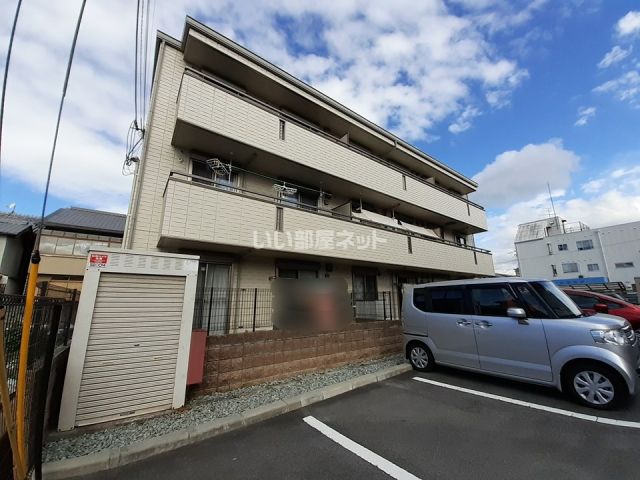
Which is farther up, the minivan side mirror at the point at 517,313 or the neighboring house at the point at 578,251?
the neighboring house at the point at 578,251

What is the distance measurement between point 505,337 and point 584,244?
120ft

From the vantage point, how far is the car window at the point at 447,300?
5.61 metres

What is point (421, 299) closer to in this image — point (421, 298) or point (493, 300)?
point (421, 298)

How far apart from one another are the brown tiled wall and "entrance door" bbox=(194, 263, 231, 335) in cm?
124

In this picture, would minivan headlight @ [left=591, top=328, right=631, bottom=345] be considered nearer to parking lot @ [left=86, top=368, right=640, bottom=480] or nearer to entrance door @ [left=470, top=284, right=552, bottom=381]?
entrance door @ [left=470, top=284, right=552, bottom=381]

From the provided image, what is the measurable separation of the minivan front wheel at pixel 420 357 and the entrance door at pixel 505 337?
1109 millimetres

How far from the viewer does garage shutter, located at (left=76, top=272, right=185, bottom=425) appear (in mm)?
3559

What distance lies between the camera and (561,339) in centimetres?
427

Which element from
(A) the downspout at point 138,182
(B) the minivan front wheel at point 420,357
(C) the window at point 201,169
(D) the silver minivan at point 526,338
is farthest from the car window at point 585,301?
(A) the downspout at point 138,182

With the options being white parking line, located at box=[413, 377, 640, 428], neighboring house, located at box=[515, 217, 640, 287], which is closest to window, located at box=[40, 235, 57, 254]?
white parking line, located at box=[413, 377, 640, 428]

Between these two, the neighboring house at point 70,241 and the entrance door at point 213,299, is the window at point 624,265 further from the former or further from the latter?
the neighboring house at point 70,241

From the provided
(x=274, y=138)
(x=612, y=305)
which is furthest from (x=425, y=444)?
(x=612, y=305)

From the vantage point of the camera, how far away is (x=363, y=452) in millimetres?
3045

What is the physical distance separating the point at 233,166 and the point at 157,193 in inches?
84.8
